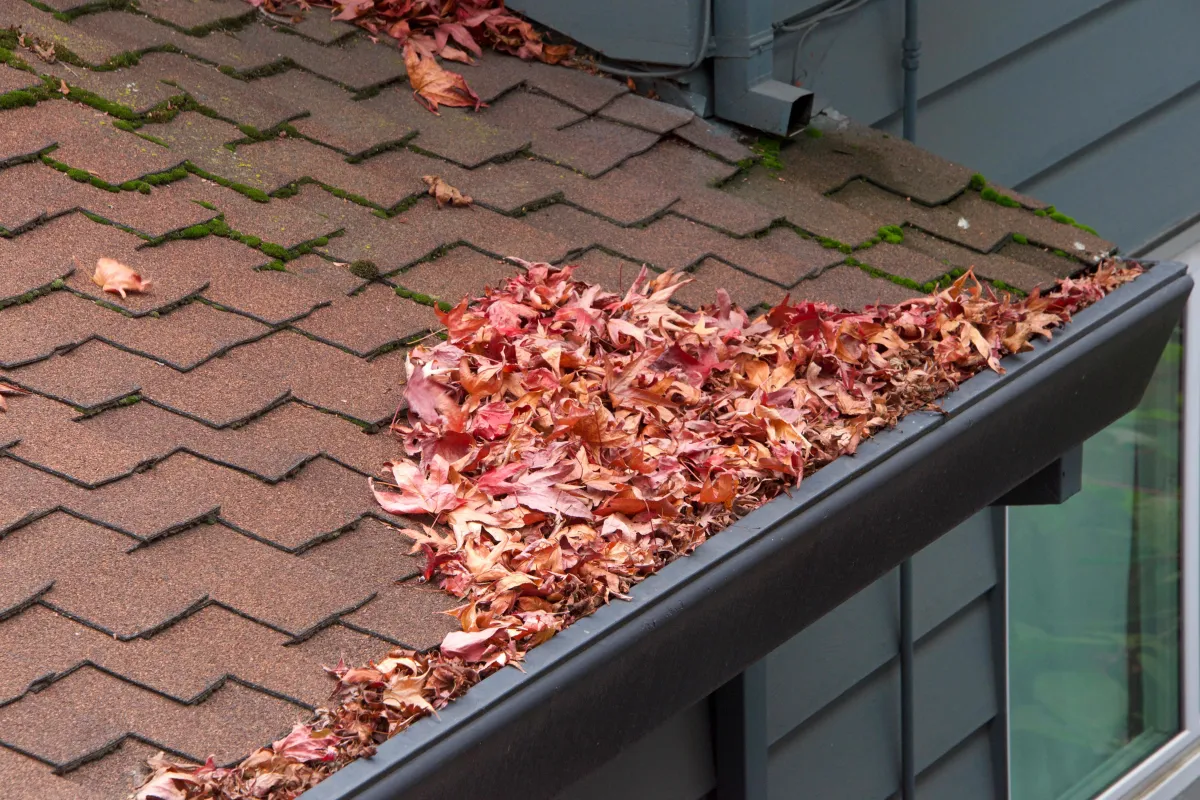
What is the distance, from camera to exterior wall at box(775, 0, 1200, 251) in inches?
143

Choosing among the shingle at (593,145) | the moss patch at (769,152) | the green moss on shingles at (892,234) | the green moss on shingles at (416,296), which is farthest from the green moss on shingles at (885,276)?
the green moss on shingles at (416,296)

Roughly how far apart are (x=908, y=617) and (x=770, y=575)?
1.48 meters

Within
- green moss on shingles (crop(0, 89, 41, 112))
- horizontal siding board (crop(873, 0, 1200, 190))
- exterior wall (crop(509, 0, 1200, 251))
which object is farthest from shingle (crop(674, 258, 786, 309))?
horizontal siding board (crop(873, 0, 1200, 190))

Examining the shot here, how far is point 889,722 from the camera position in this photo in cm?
357

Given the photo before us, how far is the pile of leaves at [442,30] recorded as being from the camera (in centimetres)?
304

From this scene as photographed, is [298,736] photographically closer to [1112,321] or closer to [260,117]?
[260,117]

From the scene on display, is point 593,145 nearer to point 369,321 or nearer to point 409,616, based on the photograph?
point 369,321

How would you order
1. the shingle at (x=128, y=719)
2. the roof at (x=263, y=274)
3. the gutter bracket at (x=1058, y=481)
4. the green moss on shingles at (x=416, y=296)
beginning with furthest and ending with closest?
the gutter bracket at (x=1058, y=481)
the green moss on shingles at (x=416, y=296)
the roof at (x=263, y=274)
the shingle at (x=128, y=719)

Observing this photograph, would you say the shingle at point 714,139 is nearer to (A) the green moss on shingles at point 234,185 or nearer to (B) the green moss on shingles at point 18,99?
(A) the green moss on shingles at point 234,185

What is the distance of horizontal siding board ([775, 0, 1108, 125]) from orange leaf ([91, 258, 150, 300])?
1.68m

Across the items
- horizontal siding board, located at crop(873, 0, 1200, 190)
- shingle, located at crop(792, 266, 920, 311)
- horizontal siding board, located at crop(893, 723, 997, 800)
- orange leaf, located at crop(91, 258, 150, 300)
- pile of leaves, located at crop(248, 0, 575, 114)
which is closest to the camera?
orange leaf, located at crop(91, 258, 150, 300)

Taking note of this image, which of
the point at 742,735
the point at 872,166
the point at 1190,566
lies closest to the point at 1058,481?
the point at 872,166

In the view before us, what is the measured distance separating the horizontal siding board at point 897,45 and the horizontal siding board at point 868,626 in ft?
3.94

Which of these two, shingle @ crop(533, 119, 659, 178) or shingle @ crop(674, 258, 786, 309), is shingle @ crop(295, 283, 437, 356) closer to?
shingle @ crop(674, 258, 786, 309)
